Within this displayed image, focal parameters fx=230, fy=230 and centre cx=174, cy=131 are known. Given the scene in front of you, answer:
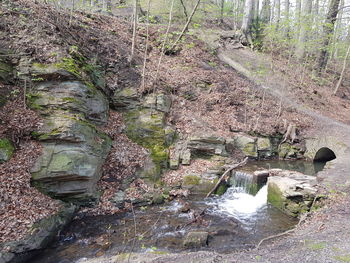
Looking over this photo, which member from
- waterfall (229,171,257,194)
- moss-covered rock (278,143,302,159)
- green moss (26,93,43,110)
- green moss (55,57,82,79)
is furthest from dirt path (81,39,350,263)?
green moss (55,57,82,79)

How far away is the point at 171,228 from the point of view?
24.9 feet

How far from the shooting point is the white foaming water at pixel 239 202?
352 inches

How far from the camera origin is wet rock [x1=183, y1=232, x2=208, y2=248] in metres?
6.57

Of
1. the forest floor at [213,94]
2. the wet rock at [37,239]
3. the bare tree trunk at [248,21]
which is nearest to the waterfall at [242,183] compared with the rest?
the forest floor at [213,94]

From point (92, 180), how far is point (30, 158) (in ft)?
7.04

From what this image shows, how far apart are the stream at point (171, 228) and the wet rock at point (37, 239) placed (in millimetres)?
262

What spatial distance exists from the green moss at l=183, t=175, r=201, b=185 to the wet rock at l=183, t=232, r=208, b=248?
133 inches

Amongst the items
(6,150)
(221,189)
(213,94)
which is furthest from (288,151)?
(6,150)

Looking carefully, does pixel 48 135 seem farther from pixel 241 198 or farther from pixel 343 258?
pixel 343 258

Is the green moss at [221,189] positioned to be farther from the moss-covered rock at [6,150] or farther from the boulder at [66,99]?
the moss-covered rock at [6,150]

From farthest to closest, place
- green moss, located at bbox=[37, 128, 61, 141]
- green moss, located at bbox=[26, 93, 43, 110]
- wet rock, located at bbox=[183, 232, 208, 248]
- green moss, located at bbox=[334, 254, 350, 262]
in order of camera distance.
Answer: green moss, located at bbox=[26, 93, 43, 110] < green moss, located at bbox=[37, 128, 61, 141] < wet rock, located at bbox=[183, 232, 208, 248] < green moss, located at bbox=[334, 254, 350, 262]

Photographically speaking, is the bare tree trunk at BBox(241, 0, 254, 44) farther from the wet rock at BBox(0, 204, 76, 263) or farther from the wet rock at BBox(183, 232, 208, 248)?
the wet rock at BBox(0, 204, 76, 263)

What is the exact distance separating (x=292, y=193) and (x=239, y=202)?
220cm

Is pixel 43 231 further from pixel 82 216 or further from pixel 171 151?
pixel 171 151
